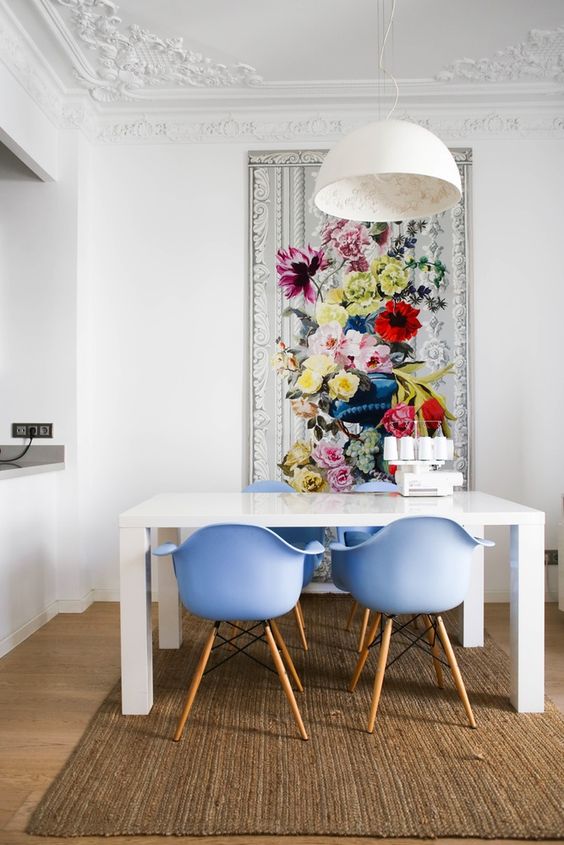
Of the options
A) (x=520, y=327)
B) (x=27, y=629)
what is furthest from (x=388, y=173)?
(x=27, y=629)

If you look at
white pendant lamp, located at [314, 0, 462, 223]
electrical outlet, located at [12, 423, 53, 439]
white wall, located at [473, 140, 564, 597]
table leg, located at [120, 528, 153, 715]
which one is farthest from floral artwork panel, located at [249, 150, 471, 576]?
table leg, located at [120, 528, 153, 715]

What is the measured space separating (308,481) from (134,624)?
5.81 ft

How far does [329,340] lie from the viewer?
3994 millimetres

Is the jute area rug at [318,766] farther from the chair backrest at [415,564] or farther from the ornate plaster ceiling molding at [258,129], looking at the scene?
the ornate plaster ceiling molding at [258,129]

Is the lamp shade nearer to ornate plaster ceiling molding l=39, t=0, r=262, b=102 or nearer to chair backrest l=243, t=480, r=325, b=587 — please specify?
chair backrest l=243, t=480, r=325, b=587

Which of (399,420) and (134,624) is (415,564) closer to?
(134,624)

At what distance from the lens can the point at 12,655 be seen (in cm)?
306

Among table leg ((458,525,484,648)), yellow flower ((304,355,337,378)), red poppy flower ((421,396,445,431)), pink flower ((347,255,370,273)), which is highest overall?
pink flower ((347,255,370,273))

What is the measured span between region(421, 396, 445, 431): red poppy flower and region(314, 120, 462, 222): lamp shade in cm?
155

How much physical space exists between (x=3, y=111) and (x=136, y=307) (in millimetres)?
1261

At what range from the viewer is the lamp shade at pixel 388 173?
2104mm

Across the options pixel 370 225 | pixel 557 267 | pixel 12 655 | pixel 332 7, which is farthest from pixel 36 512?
pixel 557 267

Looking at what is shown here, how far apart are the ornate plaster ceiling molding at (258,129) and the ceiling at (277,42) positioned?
18 cm

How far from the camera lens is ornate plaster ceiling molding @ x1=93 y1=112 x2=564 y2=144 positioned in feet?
13.2
